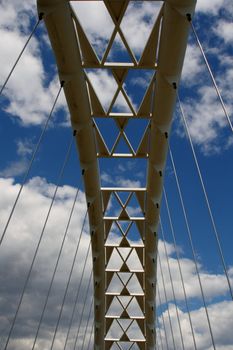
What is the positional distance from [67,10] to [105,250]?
22485mm

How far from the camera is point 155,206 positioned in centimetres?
2875

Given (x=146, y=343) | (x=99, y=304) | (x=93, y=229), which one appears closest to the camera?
(x=93, y=229)

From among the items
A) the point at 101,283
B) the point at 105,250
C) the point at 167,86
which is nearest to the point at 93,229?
the point at 105,250

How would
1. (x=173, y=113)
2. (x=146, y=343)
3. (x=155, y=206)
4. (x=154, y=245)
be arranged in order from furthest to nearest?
1. (x=146, y=343)
2. (x=154, y=245)
3. (x=155, y=206)
4. (x=173, y=113)

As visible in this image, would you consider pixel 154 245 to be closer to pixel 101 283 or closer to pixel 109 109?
pixel 101 283

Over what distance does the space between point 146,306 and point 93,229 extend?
15686 mm

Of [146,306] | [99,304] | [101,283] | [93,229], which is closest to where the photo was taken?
[93,229]

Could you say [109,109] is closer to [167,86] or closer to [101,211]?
[167,86]

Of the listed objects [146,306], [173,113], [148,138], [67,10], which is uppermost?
[146,306]

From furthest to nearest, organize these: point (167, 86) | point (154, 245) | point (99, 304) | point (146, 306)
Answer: point (146, 306) → point (99, 304) → point (154, 245) → point (167, 86)

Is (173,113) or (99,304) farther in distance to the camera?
(99,304)

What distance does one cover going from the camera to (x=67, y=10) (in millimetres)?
16031

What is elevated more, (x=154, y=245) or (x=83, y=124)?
(x=154, y=245)

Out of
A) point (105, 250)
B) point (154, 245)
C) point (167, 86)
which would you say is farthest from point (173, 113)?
point (105, 250)
